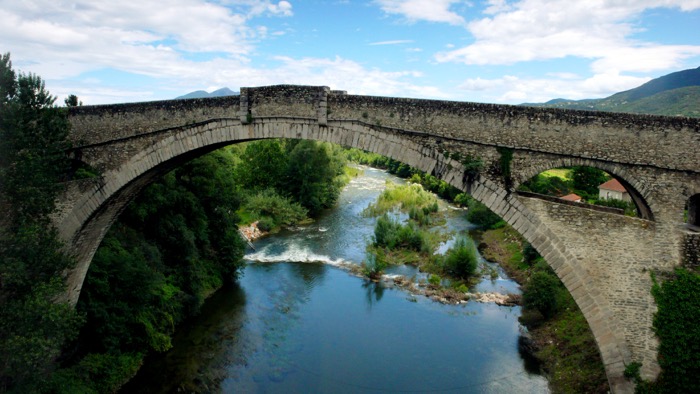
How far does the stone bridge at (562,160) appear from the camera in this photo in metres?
7.97

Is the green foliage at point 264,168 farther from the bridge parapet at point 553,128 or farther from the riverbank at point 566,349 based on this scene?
the bridge parapet at point 553,128

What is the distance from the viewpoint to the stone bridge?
7.97 meters

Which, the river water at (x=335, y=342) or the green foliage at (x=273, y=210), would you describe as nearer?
the river water at (x=335, y=342)

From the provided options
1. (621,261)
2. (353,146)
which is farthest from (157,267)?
(621,261)

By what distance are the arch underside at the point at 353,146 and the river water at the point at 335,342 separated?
13.5ft

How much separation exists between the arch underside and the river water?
4102 mm

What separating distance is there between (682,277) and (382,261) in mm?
13309

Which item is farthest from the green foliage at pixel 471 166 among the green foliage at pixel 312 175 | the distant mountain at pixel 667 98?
the green foliage at pixel 312 175

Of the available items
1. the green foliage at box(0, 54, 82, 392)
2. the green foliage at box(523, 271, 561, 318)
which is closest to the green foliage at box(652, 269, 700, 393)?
the green foliage at box(523, 271, 561, 318)

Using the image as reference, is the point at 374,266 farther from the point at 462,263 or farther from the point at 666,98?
the point at 666,98

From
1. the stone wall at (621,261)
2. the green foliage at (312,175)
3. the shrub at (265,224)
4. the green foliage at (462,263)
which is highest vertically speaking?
the stone wall at (621,261)

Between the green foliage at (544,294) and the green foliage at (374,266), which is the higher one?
the green foliage at (544,294)

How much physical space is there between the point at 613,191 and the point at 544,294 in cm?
1381

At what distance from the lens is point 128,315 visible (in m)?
12.9
